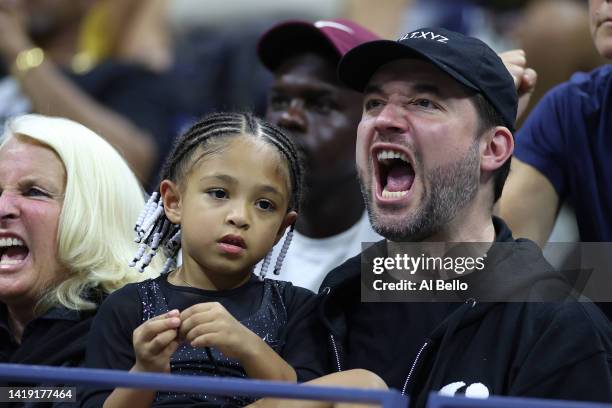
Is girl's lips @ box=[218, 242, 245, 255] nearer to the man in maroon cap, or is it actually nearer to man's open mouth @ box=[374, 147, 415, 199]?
man's open mouth @ box=[374, 147, 415, 199]

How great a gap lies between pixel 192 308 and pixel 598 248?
1.35 m

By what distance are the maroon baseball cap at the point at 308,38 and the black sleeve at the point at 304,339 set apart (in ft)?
3.47

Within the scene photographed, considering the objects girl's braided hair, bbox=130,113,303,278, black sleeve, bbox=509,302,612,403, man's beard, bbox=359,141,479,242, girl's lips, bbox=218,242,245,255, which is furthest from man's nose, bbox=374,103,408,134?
black sleeve, bbox=509,302,612,403

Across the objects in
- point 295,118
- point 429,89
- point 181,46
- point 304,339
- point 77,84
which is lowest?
point 304,339

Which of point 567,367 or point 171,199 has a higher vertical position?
point 171,199

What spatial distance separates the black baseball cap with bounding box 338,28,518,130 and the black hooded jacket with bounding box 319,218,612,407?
12.5 inches

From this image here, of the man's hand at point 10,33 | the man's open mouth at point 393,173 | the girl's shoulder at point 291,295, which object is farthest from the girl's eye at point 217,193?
the man's hand at point 10,33

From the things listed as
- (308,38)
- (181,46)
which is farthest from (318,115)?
(181,46)

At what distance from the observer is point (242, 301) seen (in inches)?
109

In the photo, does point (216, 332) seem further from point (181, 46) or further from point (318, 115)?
point (181, 46)

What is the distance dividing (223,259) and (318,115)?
119 centimetres

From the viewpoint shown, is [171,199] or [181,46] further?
[181,46]

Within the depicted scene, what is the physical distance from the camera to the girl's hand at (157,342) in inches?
94.0

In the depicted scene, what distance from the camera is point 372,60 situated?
2.89m
